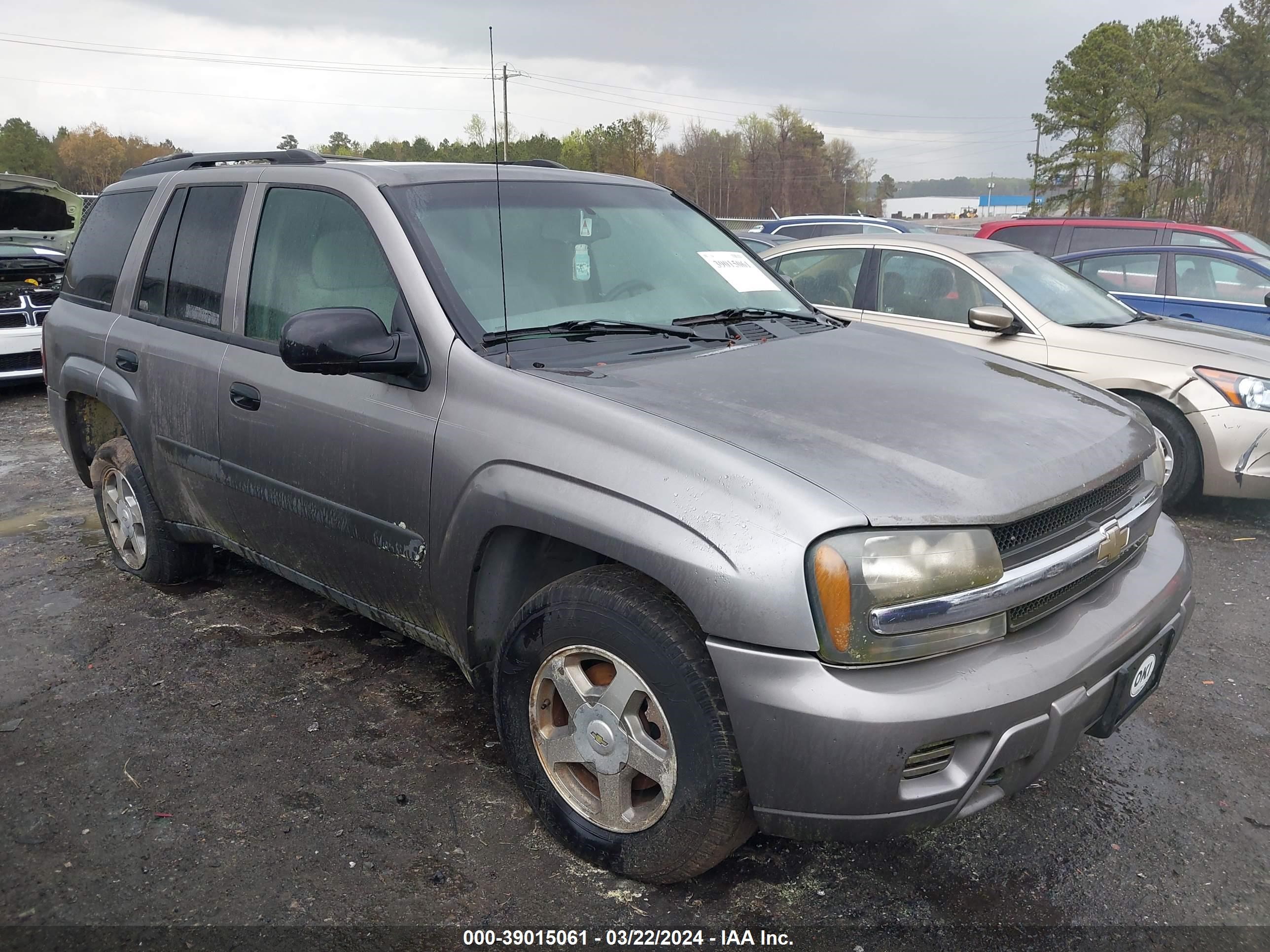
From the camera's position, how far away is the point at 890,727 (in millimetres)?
1956

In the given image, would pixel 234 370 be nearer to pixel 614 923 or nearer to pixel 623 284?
pixel 623 284

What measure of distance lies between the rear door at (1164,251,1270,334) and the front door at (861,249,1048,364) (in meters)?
3.22

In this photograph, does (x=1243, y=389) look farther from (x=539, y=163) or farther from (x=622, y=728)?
(x=622, y=728)

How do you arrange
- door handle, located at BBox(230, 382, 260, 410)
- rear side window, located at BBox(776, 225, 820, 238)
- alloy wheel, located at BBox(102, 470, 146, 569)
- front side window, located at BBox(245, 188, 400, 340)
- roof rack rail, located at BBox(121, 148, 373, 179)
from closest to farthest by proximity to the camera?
front side window, located at BBox(245, 188, 400, 340), door handle, located at BBox(230, 382, 260, 410), roof rack rail, located at BBox(121, 148, 373, 179), alloy wheel, located at BBox(102, 470, 146, 569), rear side window, located at BBox(776, 225, 820, 238)

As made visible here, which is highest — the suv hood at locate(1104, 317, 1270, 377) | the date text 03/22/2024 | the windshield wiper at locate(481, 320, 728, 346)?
the windshield wiper at locate(481, 320, 728, 346)

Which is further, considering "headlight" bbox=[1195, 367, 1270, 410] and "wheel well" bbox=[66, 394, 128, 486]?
"headlight" bbox=[1195, 367, 1270, 410]

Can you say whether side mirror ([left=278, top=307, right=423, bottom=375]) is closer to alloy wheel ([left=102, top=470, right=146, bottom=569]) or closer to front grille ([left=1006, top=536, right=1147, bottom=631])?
front grille ([left=1006, top=536, right=1147, bottom=631])

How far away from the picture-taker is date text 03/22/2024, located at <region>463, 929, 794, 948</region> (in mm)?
2281

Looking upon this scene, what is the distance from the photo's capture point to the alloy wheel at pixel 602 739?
2.29 metres

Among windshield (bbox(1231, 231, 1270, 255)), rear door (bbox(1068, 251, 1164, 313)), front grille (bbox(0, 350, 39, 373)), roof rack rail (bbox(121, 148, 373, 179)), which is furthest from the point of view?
windshield (bbox(1231, 231, 1270, 255))

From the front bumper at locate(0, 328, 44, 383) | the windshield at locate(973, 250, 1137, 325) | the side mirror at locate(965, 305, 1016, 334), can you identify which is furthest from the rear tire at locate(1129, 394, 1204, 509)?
the front bumper at locate(0, 328, 44, 383)

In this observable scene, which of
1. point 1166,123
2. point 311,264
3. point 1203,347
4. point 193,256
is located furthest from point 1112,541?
point 1166,123

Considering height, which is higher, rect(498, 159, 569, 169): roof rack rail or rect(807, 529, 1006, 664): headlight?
rect(498, 159, 569, 169): roof rack rail

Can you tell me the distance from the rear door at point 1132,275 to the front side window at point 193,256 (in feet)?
24.5
